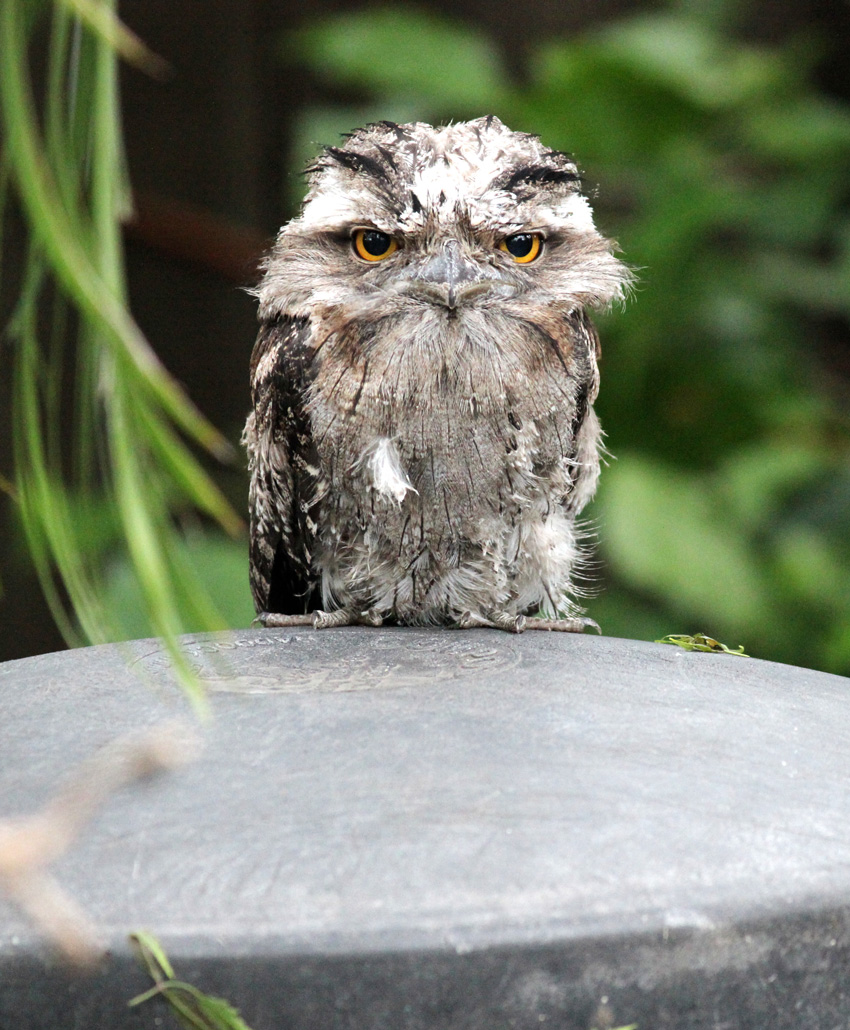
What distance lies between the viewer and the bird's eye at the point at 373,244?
86.4 inches

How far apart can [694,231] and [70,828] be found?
155 inches

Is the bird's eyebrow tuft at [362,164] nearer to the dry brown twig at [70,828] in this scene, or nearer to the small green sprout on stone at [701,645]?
the small green sprout on stone at [701,645]

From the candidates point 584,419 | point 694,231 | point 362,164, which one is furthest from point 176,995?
point 694,231

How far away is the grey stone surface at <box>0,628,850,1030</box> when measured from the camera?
0.92 metres

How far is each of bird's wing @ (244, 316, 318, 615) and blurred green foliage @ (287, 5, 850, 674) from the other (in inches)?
60.4

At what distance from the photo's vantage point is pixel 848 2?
5.14 meters

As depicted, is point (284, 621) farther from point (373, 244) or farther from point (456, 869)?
point (456, 869)

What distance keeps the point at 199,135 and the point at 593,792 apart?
4.74 m

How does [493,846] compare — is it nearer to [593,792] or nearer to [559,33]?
[593,792]

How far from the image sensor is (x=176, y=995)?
915 mm

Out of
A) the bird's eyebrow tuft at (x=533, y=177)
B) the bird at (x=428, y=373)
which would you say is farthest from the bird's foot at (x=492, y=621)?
the bird's eyebrow tuft at (x=533, y=177)

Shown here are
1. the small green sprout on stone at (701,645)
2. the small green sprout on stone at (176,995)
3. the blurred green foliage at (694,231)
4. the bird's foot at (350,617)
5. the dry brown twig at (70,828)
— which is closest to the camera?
the dry brown twig at (70,828)

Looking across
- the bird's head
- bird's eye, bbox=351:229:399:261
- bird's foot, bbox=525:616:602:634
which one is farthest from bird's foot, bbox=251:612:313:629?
bird's eye, bbox=351:229:399:261

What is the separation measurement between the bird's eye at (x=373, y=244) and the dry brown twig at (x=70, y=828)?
1196 millimetres
